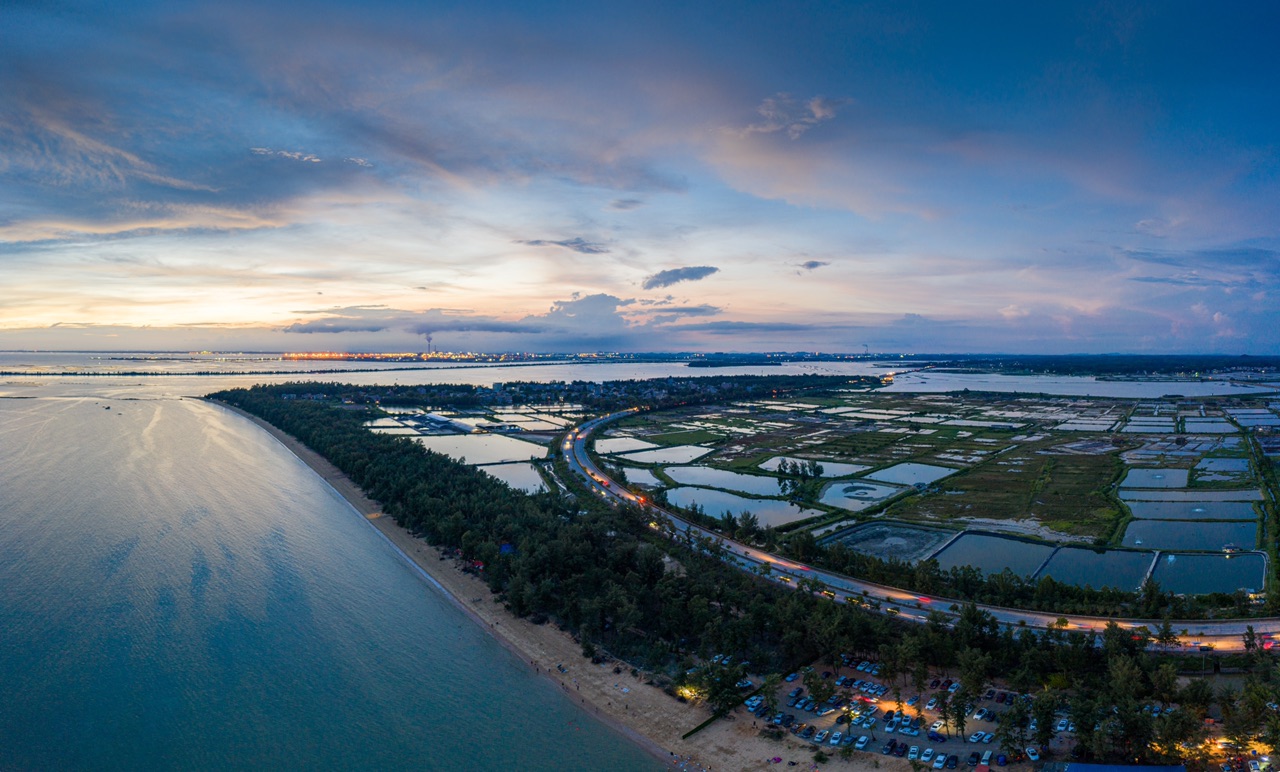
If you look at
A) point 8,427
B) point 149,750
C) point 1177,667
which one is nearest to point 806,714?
point 1177,667

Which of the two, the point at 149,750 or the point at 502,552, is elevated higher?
the point at 502,552

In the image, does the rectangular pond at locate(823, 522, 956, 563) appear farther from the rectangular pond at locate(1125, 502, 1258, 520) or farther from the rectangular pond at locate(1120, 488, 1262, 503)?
the rectangular pond at locate(1120, 488, 1262, 503)

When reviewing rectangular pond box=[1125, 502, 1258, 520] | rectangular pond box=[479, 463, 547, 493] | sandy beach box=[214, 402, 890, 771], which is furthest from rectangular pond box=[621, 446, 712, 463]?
rectangular pond box=[1125, 502, 1258, 520]

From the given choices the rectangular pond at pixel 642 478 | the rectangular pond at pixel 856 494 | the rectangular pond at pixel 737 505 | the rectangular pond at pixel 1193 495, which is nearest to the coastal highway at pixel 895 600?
the rectangular pond at pixel 737 505

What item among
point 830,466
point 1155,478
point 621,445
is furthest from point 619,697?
point 1155,478

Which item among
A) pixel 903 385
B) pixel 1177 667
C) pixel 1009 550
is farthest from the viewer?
Answer: pixel 903 385

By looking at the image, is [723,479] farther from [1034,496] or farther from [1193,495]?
[1193,495]

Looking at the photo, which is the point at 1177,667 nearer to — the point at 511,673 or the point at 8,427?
the point at 511,673
